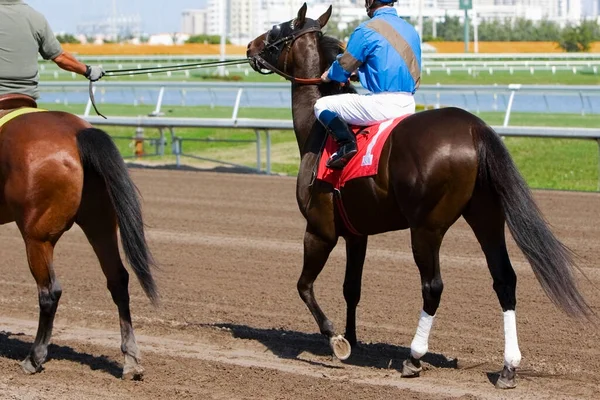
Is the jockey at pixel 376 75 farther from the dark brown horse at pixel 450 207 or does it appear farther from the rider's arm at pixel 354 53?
the dark brown horse at pixel 450 207

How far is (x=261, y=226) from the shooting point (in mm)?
11828

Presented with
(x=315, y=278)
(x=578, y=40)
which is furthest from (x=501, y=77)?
(x=315, y=278)

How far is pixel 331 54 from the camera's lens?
6883 mm

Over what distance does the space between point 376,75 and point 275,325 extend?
2.18m

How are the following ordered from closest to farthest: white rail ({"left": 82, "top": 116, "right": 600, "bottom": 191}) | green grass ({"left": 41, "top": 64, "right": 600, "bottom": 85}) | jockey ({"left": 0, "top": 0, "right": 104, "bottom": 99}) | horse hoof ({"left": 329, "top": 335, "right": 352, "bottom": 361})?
horse hoof ({"left": 329, "top": 335, "right": 352, "bottom": 361})
jockey ({"left": 0, "top": 0, "right": 104, "bottom": 99})
white rail ({"left": 82, "top": 116, "right": 600, "bottom": 191})
green grass ({"left": 41, "top": 64, "right": 600, "bottom": 85})

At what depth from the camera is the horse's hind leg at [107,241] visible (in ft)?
20.7

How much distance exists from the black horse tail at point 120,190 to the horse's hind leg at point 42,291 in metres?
0.46

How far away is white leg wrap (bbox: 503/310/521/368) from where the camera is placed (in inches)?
227

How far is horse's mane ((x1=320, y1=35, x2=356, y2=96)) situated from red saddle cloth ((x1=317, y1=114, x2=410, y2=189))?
525mm

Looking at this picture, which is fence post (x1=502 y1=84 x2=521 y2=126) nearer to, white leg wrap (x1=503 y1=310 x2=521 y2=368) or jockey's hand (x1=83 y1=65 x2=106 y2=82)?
jockey's hand (x1=83 y1=65 x2=106 y2=82)

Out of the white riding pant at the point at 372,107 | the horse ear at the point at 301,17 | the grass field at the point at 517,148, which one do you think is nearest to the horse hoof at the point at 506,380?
the white riding pant at the point at 372,107

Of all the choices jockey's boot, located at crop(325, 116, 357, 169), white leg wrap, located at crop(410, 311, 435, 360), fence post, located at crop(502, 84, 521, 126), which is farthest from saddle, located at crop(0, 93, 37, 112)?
fence post, located at crop(502, 84, 521, 126)

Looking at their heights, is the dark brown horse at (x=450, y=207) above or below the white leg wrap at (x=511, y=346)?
above

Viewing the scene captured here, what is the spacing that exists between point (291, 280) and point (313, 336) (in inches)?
73.1
